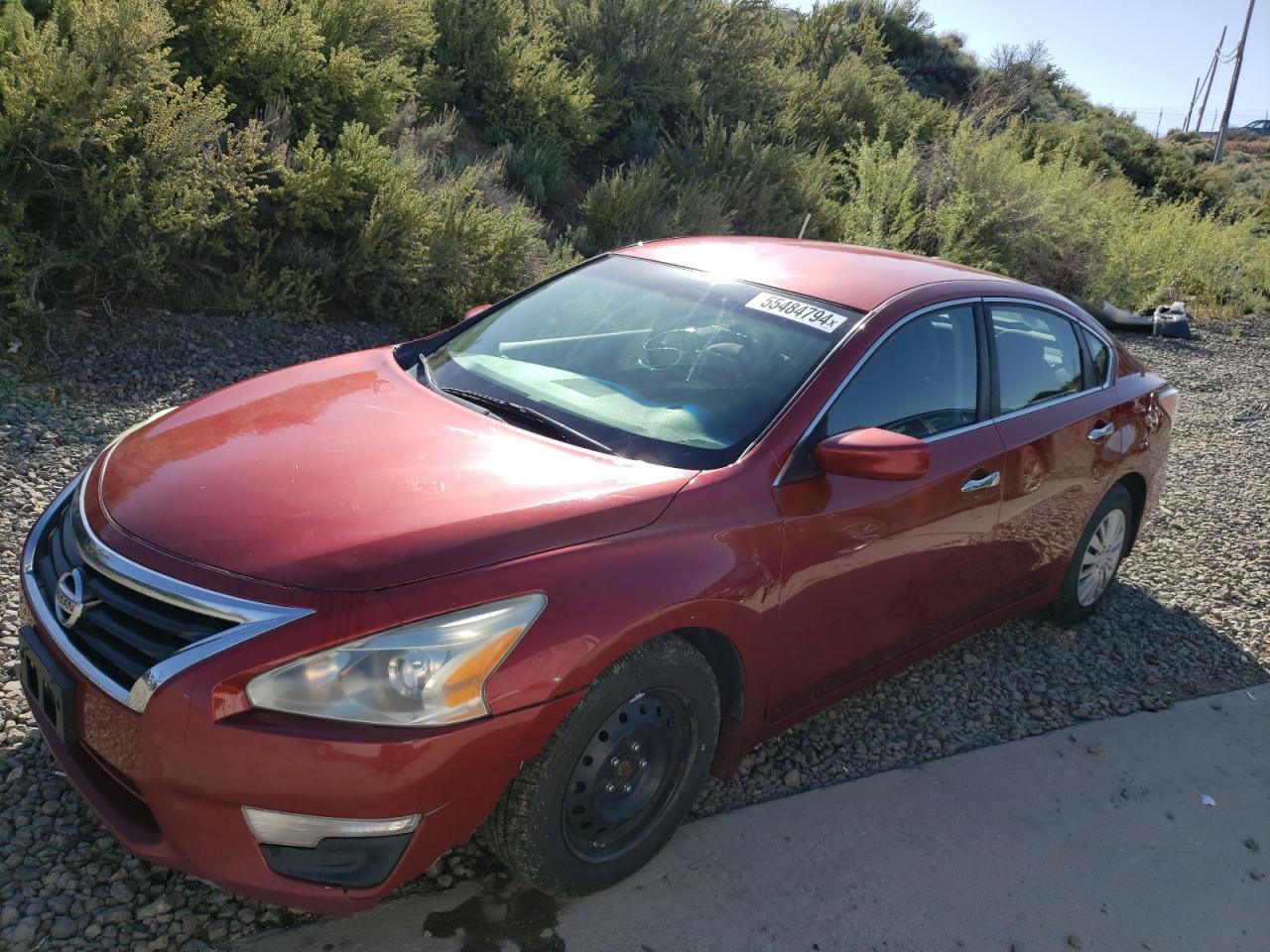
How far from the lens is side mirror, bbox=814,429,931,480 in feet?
9.70

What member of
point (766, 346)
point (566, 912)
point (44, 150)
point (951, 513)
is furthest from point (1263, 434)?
point (44, 150)

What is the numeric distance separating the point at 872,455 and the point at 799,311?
0.74 metres

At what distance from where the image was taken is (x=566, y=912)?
2.74 m

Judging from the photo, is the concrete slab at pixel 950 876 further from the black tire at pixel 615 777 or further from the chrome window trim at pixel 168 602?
the chrome window trim at pixel 168 602

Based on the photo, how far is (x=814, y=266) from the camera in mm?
3848

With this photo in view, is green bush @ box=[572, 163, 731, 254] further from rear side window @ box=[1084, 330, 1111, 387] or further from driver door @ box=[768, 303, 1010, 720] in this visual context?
driver door @ box=[768, 303, 1010, 720]

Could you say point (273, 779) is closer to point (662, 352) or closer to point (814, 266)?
point (662, 352)

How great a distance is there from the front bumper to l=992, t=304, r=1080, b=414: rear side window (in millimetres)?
2441

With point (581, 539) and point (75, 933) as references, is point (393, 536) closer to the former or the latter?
point (581, 539)

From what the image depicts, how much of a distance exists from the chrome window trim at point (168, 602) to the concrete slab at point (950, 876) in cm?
76

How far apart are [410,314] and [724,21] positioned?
9066 mm

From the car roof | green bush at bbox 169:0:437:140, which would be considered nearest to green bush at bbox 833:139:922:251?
green bush at bbox 169:0:437:140

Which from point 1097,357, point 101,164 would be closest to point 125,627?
point 1097,357

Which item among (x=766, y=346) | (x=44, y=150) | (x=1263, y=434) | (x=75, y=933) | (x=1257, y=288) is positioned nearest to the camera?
(x=75, y=933)
